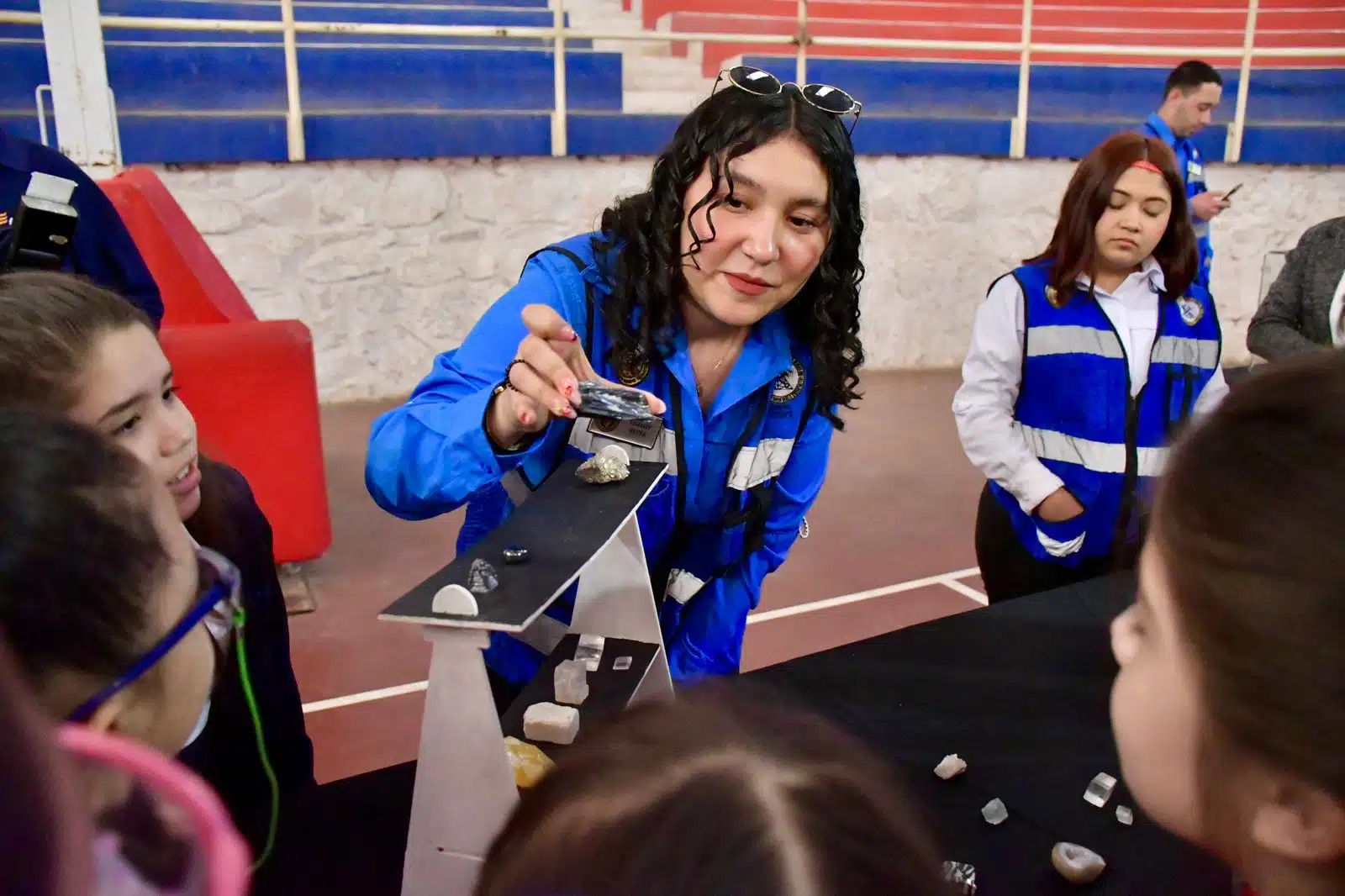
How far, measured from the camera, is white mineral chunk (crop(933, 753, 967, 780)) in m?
1.17

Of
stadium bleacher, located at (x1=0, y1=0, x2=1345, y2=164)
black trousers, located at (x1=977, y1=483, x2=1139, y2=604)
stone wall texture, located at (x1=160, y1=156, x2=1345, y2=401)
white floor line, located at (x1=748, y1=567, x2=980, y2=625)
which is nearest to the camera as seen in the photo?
black trousers, located at (x1=977, y1=483, x2=1139, y2=604)

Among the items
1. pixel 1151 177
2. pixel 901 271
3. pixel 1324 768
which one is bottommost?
pixel 901 271

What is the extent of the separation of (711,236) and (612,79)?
5410 mm

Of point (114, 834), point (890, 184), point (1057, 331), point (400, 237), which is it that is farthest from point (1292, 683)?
point (890, 184)

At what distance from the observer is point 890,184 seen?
20.2 feet

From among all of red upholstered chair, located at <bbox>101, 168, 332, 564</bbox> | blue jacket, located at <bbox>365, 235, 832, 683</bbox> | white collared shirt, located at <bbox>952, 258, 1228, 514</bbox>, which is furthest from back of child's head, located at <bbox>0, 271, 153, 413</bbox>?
red upholstered chair, located at <bbox>101, 168, 332, 564</bbox>

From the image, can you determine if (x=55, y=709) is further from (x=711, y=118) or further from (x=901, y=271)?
(x=901, y=271)

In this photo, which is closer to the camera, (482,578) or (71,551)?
(71,551)

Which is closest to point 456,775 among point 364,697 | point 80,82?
point 364,697

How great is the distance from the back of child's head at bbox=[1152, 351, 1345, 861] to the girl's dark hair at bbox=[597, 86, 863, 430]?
80 cm

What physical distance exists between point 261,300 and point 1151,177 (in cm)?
436

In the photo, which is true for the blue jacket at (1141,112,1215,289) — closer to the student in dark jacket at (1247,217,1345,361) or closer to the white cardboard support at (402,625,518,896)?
the student in dark jacket at (1247,217,1345,361)

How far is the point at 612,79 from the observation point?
6.34 m

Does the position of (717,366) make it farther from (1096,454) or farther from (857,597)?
(857,597)
